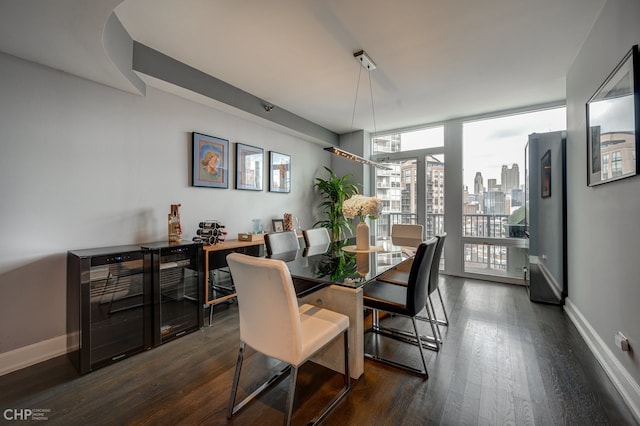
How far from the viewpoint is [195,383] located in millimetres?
1818

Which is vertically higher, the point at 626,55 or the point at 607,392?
the point at 626,55

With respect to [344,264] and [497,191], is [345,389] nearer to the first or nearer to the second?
[344,264]

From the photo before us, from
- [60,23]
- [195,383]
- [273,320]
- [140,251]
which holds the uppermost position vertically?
[60,23]

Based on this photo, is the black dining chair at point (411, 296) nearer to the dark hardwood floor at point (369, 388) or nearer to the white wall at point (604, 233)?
the dark hardwood floor at point (369, 388)

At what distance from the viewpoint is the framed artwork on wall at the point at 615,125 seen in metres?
1.56

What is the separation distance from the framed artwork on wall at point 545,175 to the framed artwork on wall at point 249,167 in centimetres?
374

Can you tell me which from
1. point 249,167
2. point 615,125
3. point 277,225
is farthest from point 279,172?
point 615,125

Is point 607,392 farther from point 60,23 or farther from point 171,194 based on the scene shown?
point 60,23

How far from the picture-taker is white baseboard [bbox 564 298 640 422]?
61.4 inches

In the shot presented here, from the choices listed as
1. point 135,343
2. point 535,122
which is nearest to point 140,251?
point 135,343

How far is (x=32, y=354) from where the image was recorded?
2059mm

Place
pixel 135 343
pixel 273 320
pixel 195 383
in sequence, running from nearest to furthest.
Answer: pixel 273 320, pixel 195 383, pixel 135 343

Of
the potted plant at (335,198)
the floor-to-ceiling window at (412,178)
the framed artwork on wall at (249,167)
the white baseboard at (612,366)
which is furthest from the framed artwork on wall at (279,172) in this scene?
the white baseboard at (612,366)

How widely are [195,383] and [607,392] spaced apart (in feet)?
8.77
